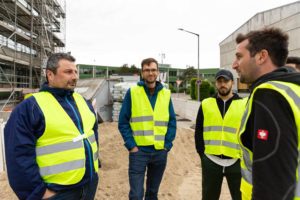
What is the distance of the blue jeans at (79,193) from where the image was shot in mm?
2383

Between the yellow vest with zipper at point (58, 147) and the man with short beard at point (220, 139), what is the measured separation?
169 cm

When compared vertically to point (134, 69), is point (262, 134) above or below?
below

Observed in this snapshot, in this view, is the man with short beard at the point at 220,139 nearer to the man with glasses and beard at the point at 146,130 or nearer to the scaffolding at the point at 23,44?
the man with glasses and beard at the point at 146,130

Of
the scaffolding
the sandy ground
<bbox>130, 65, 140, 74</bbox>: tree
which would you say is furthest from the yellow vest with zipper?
<bbox>130, 65, 140, 74</bbox>: tree

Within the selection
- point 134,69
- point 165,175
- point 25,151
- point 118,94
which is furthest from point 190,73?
point 25,151

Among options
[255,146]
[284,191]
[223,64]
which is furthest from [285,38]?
[223,64]

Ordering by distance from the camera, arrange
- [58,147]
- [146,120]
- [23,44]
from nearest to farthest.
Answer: [58,147] < [146,120] < [23,44]

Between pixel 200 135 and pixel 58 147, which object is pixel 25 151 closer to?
pixel 58 147

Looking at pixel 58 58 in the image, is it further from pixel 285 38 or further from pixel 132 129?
pixel 285 38

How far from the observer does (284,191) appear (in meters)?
1.35

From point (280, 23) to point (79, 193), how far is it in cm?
3300

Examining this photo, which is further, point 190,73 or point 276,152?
point 190,73

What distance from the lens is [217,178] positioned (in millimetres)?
3451

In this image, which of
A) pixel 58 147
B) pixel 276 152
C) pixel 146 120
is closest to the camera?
pixel 276 152
